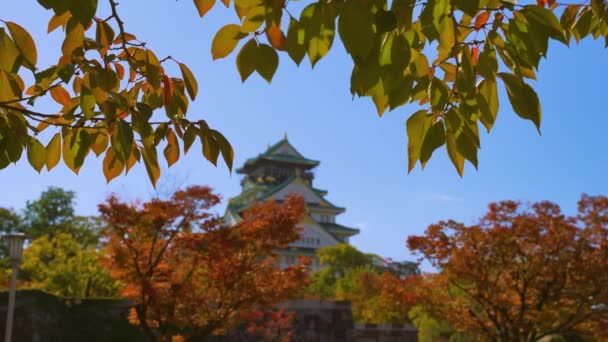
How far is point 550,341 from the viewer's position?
14234 millimetres

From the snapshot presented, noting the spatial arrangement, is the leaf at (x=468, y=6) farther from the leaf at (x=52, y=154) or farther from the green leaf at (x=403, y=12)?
the leaf at (x=52, y=154)

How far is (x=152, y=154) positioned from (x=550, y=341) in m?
14.5

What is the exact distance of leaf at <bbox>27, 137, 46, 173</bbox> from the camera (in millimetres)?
1670

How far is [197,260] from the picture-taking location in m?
11.4

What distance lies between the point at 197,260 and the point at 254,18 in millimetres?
10578

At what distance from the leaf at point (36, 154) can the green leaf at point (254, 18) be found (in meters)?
0.79

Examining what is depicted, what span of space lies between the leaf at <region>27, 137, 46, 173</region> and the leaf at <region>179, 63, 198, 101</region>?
1.45 ft

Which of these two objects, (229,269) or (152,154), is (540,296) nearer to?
(229,269)

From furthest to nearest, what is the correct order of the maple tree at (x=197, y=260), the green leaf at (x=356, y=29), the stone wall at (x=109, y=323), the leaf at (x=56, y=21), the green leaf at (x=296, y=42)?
the stone wall at (x=109, y=323)
the maple tree at (x=197, y=260)
the leaf at (x=56, y=21)
the green leaf at (x=296, y=42)
the green leaf at (x=356, y=29)

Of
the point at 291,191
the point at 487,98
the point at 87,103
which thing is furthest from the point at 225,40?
the point at 291,191

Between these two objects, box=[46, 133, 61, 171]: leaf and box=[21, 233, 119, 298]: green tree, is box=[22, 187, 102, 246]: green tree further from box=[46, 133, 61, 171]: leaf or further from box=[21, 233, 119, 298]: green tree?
box=[46, 133, 61, 171]: leaf

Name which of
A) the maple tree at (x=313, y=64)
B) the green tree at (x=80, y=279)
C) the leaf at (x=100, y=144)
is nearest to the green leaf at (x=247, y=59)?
the maple tree at (x=313, y=64)

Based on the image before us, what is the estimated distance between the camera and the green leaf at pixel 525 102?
1182 millimetres

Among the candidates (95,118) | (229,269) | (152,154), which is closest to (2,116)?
(95,118)
